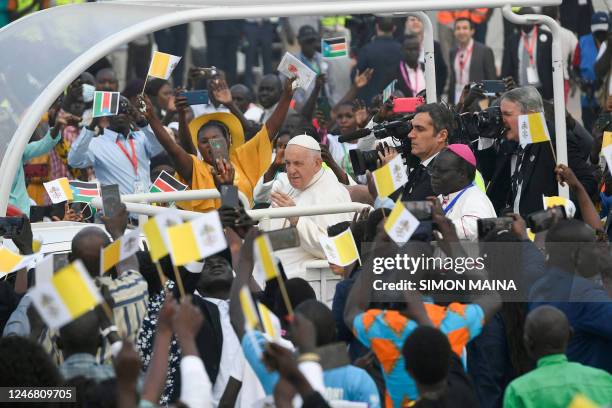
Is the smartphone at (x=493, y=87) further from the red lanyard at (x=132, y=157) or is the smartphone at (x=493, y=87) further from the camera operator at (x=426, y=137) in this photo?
the red lanyard at (x=132, y=157)

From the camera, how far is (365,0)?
956 cm

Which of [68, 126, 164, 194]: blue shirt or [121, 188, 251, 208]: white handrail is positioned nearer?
[121, 188, 251, 208]: white handrail

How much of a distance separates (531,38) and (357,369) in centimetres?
1038

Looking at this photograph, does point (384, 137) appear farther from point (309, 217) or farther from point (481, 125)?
point (309, 217)

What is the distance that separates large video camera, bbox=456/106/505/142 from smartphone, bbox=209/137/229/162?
1.53m

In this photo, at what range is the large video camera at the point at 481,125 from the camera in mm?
9750

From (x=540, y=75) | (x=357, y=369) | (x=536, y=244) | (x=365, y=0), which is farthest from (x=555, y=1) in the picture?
(x=540, y=75)

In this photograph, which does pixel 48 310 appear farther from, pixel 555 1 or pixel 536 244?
pixel 555 1

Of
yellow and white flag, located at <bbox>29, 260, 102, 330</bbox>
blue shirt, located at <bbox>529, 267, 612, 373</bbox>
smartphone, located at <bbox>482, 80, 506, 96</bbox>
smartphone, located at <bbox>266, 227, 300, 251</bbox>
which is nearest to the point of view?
yellow and white flag, located at <bbox>29, 260, 102, 330</bbox>

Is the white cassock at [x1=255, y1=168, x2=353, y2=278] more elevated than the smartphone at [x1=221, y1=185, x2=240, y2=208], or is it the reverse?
the smartphone at [x1=221, y1=185, x2=240, y2=208]

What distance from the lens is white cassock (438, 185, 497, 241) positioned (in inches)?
313

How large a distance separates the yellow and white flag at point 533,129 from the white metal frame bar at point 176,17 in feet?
0.54

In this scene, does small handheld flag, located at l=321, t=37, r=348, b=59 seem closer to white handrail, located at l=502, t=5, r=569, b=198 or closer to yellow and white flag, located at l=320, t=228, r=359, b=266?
white handrail, located at l=502, t=5, r=569, b=198

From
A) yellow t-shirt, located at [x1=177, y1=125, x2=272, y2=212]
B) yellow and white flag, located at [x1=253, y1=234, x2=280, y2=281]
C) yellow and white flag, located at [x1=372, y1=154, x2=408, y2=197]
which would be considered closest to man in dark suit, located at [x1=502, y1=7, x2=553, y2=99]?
yellow t-shirt, located at [x1=177, y1=125, x2=272, y2=212]
